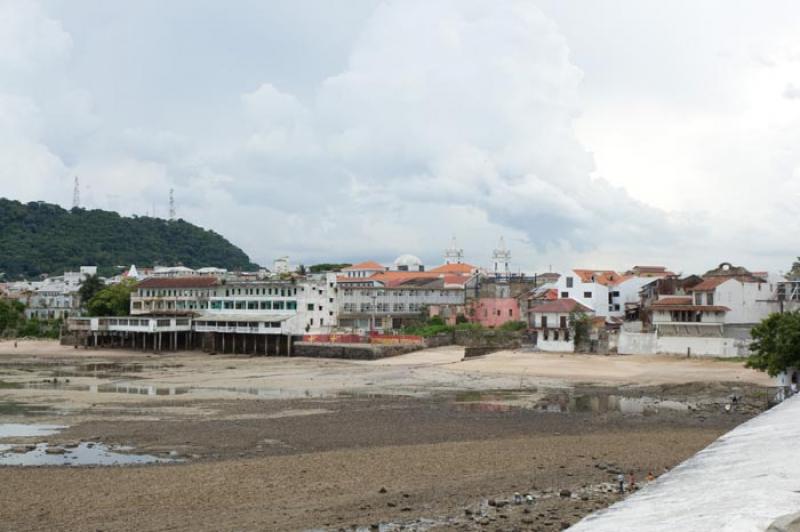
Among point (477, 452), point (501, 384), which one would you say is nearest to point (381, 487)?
point (477, 452)

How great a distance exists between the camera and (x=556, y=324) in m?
62.0

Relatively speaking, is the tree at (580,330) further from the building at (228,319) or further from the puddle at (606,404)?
the building at (228,319)

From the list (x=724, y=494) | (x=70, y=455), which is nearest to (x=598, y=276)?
(x=70, y=455)

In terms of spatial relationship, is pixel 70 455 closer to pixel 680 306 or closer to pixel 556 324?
pixel 556 324

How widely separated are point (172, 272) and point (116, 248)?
95.9 meters

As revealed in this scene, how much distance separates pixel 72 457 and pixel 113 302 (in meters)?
69.8

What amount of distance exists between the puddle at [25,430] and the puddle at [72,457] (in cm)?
262

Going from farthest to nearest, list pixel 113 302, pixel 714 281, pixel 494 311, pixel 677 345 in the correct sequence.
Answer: pixel 113 302 → pixel 494 311 → pixel 714 281 → pixel 677 345

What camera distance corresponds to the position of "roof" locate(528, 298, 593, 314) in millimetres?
61969

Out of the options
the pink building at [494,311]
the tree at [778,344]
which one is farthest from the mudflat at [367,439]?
the pink building at [494,311]

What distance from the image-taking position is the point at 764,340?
3441 centimetres

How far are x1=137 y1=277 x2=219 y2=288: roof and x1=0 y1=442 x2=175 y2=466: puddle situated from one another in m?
56.7

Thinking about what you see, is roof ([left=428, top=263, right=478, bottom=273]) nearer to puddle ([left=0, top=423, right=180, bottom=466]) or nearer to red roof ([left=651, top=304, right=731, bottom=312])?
red roof ([left=651, top=304, right=731, bottom=312])

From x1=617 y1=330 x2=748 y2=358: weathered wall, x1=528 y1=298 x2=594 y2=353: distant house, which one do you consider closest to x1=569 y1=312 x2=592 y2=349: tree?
x1=528 y1=298 x2=594 y2=353: distant house
